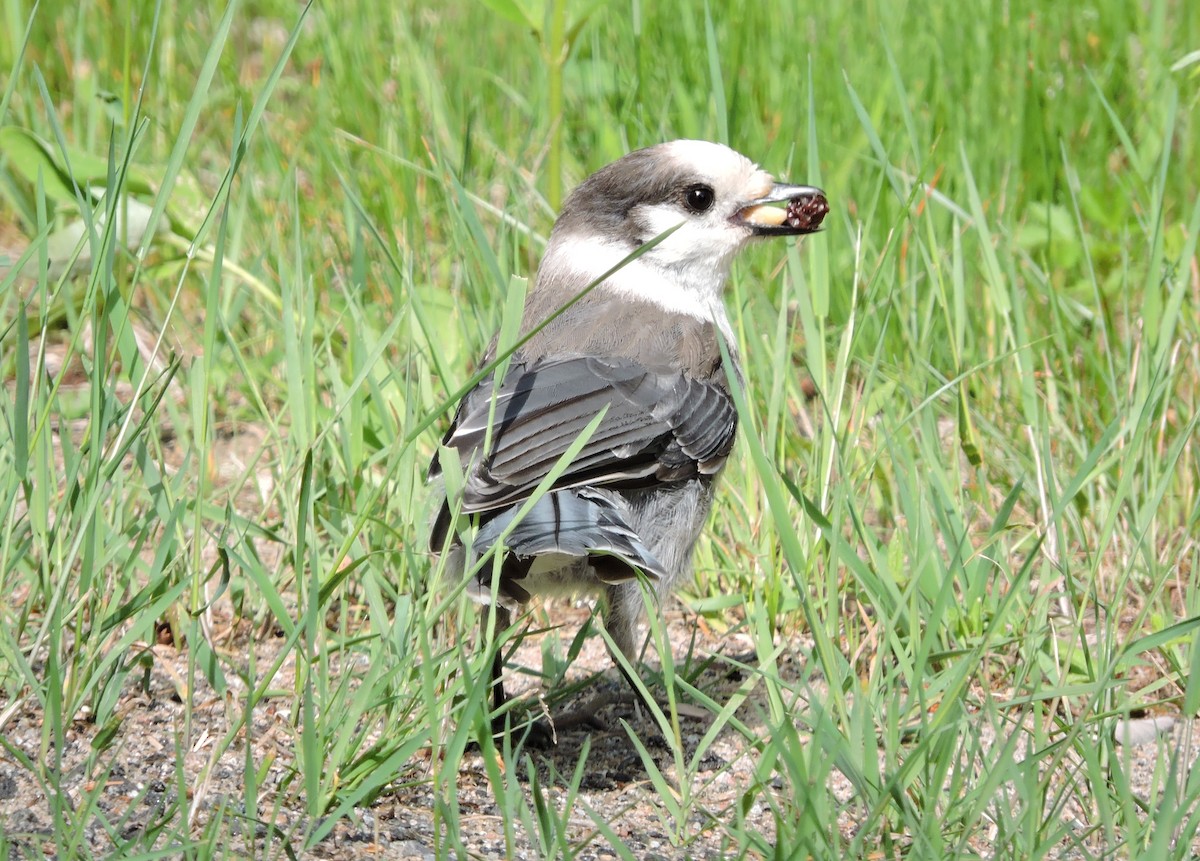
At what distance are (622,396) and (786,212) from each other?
81cm

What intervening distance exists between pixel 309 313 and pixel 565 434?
77 centimetres

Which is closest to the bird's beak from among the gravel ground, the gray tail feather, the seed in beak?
the seed in beak

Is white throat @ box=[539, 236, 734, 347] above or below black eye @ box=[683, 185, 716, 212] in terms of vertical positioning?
below

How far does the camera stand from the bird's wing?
2885 millimetres

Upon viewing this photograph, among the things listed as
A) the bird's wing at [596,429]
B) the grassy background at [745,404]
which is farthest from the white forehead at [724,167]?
the bird's wing at [596,429]

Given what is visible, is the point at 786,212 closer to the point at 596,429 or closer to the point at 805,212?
the point at 805,212

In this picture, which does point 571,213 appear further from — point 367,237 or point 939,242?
point 939,242

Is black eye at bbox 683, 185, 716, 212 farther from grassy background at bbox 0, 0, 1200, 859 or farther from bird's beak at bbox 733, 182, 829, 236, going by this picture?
grassy background at bbox 0, 0, 1200, 859

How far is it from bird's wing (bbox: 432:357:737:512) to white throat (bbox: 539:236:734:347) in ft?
0.94

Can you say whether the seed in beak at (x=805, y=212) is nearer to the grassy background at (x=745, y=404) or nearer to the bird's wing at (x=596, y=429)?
the grassy background at (x=745, y=404)

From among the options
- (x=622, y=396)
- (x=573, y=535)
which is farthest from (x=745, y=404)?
(x=622, y=396)

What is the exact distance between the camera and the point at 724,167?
376cm

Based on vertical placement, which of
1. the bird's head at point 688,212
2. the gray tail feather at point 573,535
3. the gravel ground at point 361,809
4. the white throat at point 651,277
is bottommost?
the gravel ground at point 361,809

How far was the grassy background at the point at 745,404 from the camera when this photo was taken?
245 cm
